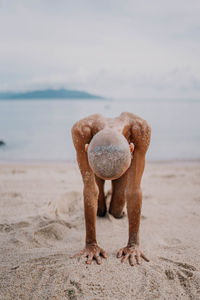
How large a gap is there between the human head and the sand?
41.4 inches

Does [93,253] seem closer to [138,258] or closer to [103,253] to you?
[103,253]

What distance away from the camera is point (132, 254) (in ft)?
9.21

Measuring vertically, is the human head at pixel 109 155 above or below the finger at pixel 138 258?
above

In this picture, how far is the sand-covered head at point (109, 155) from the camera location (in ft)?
6.72

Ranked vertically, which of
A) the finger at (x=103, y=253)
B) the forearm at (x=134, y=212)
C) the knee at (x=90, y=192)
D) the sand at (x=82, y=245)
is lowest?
the sand at (x=82, y=245)

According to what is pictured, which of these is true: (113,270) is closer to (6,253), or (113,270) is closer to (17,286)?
(17,286)

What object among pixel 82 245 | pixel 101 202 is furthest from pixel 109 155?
pixel 101 202

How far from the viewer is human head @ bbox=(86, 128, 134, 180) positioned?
2049 millimetres

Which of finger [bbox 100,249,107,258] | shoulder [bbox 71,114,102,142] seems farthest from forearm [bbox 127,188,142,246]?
shoulder [bbox 71,114,102,142]

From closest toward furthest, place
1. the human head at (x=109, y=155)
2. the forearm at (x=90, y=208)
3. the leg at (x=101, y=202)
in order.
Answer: the human head at (x=109, y=155), the forearm at (x=90, y=208), the leg at (x=101, y=202)

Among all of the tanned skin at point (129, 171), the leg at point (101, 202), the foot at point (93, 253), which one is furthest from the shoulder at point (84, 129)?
the leg at point (101, 202)

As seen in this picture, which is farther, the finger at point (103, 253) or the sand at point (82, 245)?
the finger at point (103, 253)

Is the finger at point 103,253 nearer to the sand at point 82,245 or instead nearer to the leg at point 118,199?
the sand at point 82,245

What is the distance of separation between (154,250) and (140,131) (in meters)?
1.35
